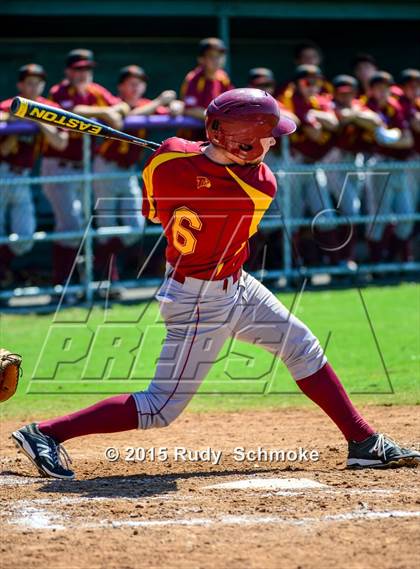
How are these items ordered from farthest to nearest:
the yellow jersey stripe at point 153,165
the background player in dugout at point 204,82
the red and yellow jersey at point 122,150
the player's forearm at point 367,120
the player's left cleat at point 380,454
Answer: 1. the player's forearm at point 367,120
2. the background player in dugout at point 204,82
3. the red and yellow jersey at point 122,150
4. the player's left cleat at point 380,454
5. the yellow jersey stripe at point 153,165

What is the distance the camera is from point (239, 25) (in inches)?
590

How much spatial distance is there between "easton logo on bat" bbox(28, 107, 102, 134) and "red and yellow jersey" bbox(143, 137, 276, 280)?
24.3 inches

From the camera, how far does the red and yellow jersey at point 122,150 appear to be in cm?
1118

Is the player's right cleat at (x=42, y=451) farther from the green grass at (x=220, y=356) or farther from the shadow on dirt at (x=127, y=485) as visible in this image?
the green grass at (x=220, y=356)

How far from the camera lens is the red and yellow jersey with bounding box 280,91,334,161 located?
11.8 metres

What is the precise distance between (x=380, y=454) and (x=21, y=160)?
246 inches

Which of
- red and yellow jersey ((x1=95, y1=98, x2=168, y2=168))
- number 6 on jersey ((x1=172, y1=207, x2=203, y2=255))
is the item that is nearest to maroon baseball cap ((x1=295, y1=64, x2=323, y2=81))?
red and yellow jersey ((x1=95, y1=98, x2=168, y2=168))

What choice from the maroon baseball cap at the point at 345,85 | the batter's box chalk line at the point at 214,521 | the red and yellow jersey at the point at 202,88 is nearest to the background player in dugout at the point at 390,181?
the maroon baseball cap at the point at 345,85

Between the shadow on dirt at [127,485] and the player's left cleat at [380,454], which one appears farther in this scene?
the player's left cleat at [380,454]

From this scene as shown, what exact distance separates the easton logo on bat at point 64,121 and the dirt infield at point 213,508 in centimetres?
170

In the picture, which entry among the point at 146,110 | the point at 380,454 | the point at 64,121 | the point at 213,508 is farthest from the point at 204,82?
the point at 213,508

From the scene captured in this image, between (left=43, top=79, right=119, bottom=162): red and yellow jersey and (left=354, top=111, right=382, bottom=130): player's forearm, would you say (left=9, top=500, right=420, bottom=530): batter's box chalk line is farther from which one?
(left=354, top=111, right=382, bottom=130): player's forearm

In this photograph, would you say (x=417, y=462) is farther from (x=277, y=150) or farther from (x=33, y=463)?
(x=277, y=150)

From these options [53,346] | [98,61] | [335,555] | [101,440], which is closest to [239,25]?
[98,61]
